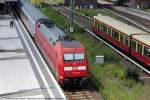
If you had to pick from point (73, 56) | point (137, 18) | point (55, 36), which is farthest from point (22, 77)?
point (137, 18)

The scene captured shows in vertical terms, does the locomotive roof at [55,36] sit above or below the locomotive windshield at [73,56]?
above

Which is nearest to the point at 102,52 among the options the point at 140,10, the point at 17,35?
the point at 17,35

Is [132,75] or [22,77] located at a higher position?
[132,75]

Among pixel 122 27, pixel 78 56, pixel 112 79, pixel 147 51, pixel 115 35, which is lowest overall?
pixel 112 79

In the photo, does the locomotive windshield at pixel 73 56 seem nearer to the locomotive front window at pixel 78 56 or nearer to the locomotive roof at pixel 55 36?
the locomotive front window at pixel 78 56

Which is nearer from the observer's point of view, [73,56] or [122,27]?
[73,56]

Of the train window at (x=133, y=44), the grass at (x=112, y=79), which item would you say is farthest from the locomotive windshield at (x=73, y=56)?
the train window at (x=133, y=44)

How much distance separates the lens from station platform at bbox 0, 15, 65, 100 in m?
22.5

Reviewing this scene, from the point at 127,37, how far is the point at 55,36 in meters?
7.99

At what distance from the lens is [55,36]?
86.2 feet

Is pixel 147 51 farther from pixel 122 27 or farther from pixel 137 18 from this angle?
pixel 137 18

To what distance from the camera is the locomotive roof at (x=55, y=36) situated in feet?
78.5

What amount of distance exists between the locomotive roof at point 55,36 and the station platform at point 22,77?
7.22ft

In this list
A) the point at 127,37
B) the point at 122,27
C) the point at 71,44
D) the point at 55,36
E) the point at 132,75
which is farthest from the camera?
the point at 122,27
